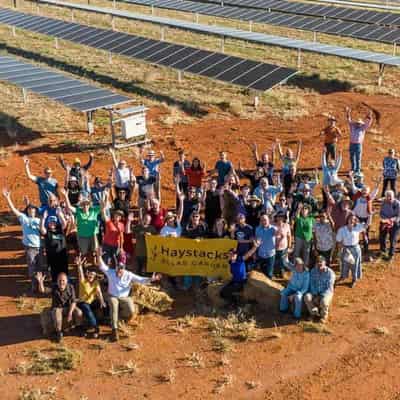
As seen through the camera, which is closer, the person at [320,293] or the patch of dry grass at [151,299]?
the person at [320,293]

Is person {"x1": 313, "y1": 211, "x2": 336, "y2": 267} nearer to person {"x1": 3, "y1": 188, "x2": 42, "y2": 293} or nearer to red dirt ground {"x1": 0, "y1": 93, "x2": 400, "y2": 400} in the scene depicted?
red dirt ground {"x1": 0, "y1": 93, "x2": 400, "y2": 400}

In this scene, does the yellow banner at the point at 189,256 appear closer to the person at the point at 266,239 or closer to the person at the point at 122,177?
the person at the point at 266,239

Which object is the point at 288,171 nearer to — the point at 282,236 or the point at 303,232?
the point at 303,232

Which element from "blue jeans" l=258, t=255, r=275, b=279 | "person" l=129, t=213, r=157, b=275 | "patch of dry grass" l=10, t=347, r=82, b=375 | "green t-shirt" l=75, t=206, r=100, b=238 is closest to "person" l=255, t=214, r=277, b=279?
"blue jeans" l=258, t=255, r=275, b=279

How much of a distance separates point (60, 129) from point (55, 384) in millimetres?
13964

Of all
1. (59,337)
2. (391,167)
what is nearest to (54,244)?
(59,337)

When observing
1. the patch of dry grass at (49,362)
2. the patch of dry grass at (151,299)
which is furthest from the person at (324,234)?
the patch of dry grass at (49,362)

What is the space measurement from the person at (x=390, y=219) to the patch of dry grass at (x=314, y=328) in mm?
3291

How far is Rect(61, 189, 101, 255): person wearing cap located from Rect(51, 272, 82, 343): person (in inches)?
72.3

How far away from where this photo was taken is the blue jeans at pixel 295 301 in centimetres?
1141

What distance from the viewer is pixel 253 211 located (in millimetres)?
12734

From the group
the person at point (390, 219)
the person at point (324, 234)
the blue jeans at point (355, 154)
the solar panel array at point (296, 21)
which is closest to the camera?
the person at point (324, 234)

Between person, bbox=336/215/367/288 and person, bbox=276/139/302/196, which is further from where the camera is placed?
person, bbox=276/139/302/196

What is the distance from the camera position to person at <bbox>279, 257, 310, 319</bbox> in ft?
37.0
